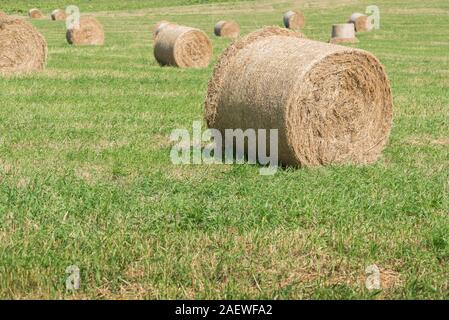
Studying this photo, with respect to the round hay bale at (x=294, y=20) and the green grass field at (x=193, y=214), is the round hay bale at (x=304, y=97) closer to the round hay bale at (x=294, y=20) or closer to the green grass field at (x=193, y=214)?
the green grass field at (x=193, y=214)

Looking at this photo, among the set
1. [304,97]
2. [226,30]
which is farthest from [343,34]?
[304,97]

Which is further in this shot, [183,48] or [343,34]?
[343,34]

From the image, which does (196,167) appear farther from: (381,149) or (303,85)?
(381,149)

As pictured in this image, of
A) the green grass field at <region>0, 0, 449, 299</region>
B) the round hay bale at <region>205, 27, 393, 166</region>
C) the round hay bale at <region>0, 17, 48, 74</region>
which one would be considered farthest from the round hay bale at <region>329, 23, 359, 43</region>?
the round hay bale at <region>205, 27, 393, 166</region>

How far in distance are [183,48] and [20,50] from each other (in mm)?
4558

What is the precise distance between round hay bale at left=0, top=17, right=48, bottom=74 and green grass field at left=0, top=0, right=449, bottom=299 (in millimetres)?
6233

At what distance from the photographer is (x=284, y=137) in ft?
29.5

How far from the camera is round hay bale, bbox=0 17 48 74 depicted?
19812 mm

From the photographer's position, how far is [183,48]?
72.4 feet

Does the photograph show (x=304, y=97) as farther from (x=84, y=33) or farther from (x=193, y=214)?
(x=84, y=33)

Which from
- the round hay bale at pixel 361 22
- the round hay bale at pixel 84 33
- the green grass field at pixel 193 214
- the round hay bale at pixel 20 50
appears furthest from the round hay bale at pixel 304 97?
the round hay bale at pixel 361 22
